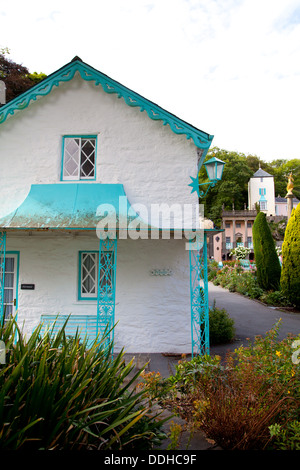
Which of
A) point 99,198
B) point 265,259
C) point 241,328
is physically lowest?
point 241,328

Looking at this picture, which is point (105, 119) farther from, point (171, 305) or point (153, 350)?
point (153, 350)

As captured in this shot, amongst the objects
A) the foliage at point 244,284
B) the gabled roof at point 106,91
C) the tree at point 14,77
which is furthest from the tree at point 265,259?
the tree at point 14,77

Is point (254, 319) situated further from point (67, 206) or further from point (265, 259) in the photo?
point (67, 206)

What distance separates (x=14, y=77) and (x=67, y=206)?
47.9 feet

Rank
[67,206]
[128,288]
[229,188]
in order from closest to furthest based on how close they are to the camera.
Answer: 1. [67,206]
2. [128,288]
3. [229,188]

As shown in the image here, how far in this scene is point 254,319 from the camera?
10.7m

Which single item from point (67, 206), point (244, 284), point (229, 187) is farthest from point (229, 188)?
point (67, 206)

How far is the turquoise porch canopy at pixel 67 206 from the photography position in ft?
20.4

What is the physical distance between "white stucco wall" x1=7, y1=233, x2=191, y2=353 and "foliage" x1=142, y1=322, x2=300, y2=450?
2.65 meters

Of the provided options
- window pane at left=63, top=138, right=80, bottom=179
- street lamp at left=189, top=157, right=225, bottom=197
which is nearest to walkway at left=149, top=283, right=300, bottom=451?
street lamp at left=189, top=157, right=225, bottom=197

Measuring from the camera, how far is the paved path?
342 inches

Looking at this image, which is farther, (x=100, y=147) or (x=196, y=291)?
(x=100, y=147)

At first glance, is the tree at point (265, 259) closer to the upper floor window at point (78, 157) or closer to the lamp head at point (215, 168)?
the lamp head at point (215, 168)

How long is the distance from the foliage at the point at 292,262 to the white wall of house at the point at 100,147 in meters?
7.19
